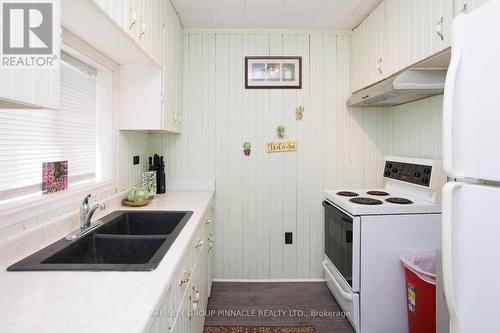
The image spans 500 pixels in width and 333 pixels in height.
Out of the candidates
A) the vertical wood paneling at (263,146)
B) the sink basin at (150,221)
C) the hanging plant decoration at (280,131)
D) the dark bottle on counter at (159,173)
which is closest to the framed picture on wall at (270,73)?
the vertical wood paneling at (263,146)

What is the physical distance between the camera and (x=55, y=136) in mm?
1469

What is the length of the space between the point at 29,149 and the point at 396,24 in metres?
2.32

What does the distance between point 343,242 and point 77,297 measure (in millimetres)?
1742

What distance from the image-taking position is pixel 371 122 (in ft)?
8.84

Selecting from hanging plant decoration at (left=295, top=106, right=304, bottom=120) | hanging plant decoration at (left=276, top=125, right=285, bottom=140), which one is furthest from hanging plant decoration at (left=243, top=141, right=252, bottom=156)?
hanging plant decoration at (left=295, top=106, right=304, bottom=120)

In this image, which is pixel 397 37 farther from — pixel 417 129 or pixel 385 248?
pixel 385 248

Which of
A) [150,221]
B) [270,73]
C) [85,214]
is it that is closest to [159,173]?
[150,221]

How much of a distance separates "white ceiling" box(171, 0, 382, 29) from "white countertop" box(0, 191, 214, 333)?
1.99 m

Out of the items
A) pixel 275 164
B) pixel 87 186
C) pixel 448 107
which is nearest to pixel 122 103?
pixel 87 186

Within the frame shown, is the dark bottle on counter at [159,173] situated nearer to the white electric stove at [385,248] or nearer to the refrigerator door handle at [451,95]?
the white electric stove at [385,248]

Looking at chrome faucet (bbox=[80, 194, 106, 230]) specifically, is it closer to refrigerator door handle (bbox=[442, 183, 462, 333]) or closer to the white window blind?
the white window blind

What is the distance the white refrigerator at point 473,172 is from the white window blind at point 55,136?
1.69m

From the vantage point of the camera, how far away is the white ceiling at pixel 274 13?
2.19 m

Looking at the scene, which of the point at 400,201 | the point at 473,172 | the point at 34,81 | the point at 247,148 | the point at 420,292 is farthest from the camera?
the point at 247,148
